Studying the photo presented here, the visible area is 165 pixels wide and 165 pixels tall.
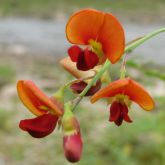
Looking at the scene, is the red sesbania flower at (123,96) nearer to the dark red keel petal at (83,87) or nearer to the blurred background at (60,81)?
the dark red keel petal at (83,87)

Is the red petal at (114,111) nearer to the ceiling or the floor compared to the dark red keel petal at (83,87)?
nearer to the floor

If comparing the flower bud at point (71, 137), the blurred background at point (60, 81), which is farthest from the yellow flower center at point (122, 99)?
the blurred background at point (60, 81)

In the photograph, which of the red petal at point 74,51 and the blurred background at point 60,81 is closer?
the red petal at point 74,51

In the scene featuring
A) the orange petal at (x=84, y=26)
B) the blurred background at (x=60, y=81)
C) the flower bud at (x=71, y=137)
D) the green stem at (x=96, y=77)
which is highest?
the orange petal at (x=84, y=26)

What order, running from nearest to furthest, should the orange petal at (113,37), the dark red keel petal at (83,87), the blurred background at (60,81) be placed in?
the orange petal at (113,37) < the dark red keel petal at (83,87) < the blurred background at (60,81)

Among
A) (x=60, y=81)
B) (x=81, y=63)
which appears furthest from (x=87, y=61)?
(x=60, y=81)

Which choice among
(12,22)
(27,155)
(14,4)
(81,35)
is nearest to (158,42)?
(12,22)

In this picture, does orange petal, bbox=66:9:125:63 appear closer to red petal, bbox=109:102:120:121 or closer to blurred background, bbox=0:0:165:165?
red petal, bbox=109:102:120:121

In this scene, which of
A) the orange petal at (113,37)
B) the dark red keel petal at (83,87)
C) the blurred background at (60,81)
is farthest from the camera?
the blurred background at (60,81)
